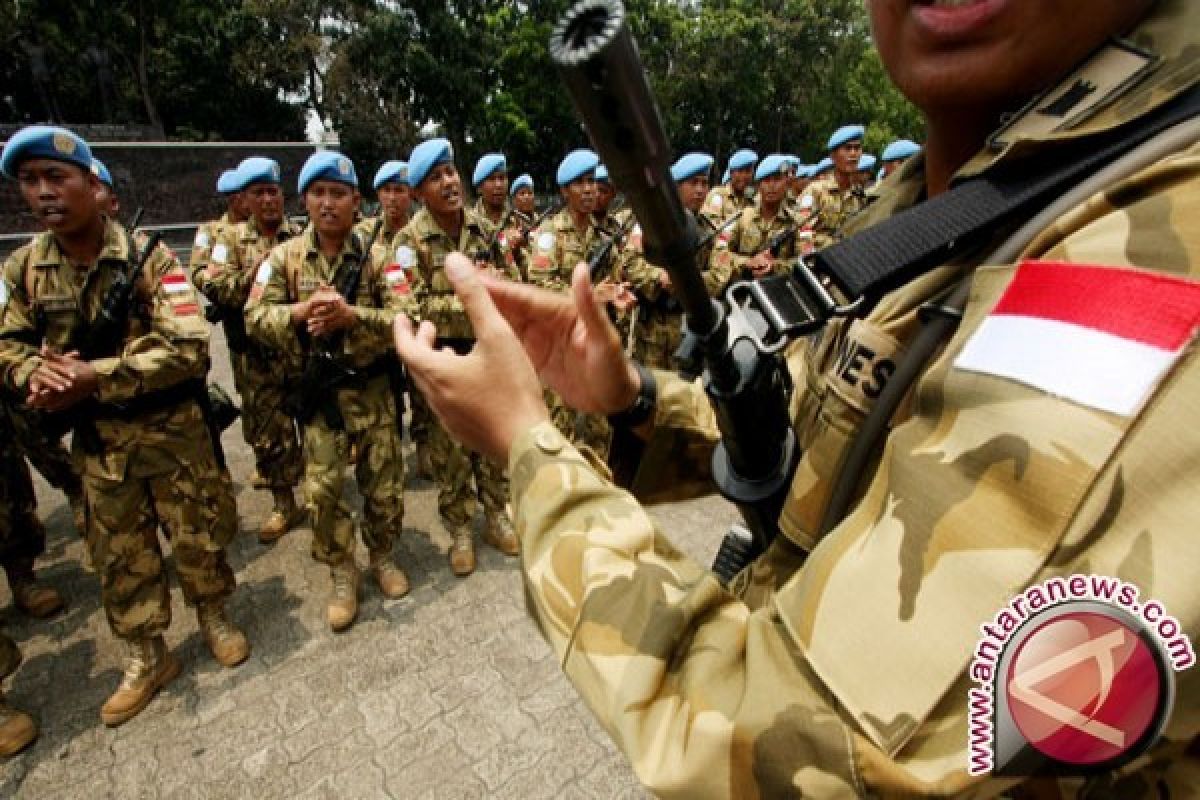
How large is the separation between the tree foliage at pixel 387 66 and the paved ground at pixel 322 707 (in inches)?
889

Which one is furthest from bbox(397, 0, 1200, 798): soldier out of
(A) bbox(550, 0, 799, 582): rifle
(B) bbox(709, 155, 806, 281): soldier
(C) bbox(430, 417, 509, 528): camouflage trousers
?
(B) bbox(709, 155, 806, 281): soldier

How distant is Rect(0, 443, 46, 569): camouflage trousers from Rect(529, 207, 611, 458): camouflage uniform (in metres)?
3.28

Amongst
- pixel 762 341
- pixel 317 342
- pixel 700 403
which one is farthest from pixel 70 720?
pixel 762 341

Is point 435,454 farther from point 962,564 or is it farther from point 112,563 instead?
point 962,564

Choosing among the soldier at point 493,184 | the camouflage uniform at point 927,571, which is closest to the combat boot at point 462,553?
the camouflage uniform at point 927,571

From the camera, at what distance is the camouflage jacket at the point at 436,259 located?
4281 mm

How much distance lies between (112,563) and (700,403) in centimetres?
294

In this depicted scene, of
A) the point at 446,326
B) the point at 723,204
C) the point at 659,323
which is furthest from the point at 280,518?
the point at 723,204

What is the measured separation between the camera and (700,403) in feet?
4.97

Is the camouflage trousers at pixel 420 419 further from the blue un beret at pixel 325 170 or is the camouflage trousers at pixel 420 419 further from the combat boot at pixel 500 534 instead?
the blue un beret at pixel 325 170

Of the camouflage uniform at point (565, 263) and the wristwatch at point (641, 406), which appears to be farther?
the camouflage uniform at point (565, 263)

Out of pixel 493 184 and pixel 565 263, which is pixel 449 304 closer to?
pixel 565 263

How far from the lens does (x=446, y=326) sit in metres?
4.28

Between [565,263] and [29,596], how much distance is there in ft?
13.9
